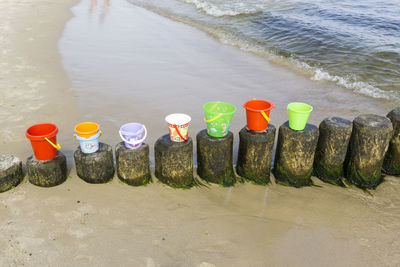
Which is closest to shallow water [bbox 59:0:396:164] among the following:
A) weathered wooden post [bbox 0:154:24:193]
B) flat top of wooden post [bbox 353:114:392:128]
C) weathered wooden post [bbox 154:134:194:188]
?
weathered wooden post [bbox 154:134:194:188]

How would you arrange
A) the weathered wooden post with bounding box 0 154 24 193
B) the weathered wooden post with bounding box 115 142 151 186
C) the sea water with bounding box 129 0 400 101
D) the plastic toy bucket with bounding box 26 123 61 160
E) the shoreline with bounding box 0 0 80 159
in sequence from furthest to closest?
the sea water with bounding box 129 0 400 101 → the shoreline with bounding box 0 0 80 159 → the weathered wooden post with bounding box 115 142 151 186 → the weathered wooden post with bounding box 0 154 24 193 → the plastic toy bucket with bounding box 26 123 61 160

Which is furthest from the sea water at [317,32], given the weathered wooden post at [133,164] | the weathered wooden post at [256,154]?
the weathered wooden post at [133,164]

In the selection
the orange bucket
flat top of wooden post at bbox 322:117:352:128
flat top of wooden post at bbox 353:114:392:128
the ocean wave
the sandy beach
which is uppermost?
the ocean wave

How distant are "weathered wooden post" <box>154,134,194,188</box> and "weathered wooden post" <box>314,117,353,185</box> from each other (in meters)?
1.69

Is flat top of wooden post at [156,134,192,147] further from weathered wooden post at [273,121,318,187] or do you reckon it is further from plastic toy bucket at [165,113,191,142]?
weathered wooden post at [273,121,318,187]

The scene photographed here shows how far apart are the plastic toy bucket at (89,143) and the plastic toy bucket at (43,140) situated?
263 mm

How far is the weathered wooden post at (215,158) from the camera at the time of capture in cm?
410

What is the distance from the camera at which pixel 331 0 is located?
17.5 meters

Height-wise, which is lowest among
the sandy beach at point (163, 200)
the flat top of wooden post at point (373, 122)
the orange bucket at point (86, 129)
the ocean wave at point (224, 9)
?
the sandy beach at point (163, 200)

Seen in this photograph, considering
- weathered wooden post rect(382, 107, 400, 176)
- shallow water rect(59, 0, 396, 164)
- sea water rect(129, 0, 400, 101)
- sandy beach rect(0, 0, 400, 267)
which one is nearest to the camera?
sandy beach rect(0, 0, 400, 267)

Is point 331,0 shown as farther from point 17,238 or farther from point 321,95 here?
point 17,238

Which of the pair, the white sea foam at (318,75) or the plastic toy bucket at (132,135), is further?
the white sea foam at (318,75)

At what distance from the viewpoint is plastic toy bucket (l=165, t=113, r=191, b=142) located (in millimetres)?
3904

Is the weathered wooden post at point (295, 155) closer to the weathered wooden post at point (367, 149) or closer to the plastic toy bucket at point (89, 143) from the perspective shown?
the weathered wooden post at point (367, 149)
